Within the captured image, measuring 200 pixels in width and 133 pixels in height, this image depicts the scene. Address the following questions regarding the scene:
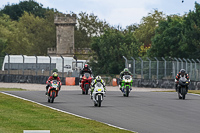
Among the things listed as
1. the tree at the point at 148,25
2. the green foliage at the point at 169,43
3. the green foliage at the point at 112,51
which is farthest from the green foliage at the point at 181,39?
the tree at the point at 148,25

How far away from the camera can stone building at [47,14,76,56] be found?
110 meters

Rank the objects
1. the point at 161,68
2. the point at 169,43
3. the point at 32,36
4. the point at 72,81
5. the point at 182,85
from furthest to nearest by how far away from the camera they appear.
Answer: the point at 32,36 < the point at 169,43 < the point at 72,81 < the point at 161,68 < the point at 182,85

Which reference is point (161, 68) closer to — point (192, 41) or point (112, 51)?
point (192, 41)

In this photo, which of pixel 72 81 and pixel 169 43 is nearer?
pixel 72 81

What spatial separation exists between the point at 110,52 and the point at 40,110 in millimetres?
61161

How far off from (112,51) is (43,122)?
217ft

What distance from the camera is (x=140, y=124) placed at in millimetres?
16922

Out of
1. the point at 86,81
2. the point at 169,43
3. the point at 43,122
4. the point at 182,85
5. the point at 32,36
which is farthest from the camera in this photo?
the point at 32,36

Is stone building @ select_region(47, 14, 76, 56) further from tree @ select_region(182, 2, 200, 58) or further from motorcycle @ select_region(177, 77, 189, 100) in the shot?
motorcycle @ select_region(177, 77, 189, 100)

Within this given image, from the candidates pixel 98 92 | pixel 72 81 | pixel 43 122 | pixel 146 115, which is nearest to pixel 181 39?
pixel 72 81

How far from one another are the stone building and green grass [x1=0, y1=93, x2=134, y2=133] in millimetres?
88217

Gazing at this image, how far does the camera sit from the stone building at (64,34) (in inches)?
4336

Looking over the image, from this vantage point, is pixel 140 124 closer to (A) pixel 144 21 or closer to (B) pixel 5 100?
(B) pixel 5 100

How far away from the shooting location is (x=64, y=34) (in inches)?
4355
